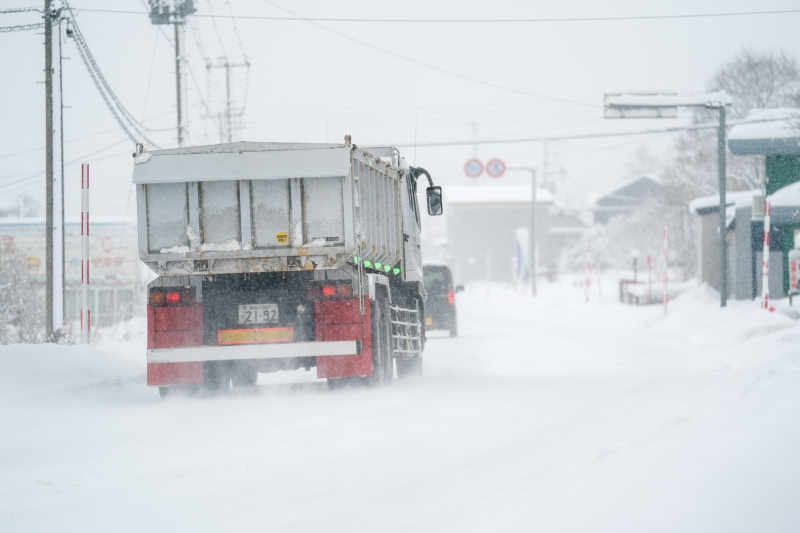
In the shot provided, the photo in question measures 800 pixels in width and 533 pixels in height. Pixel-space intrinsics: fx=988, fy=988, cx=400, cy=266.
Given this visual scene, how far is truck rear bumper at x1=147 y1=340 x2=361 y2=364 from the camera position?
10.1m

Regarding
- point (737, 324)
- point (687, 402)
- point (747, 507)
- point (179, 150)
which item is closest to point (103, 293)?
point (737, 324)

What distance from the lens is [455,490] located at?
5.18m

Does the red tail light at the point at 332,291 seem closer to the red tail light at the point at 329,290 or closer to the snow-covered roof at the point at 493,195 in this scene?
the red tail light at the point at 329,290

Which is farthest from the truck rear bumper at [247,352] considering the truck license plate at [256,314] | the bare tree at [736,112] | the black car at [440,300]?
the bare tree at [736,112]

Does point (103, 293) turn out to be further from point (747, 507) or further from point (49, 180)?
point (747, 507)

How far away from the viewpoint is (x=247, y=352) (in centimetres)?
1017

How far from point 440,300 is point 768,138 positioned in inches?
382

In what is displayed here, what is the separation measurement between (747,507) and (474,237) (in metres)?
96.4

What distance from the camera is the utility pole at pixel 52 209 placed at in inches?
696

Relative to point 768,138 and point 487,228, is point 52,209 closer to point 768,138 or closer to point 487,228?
point 768,138

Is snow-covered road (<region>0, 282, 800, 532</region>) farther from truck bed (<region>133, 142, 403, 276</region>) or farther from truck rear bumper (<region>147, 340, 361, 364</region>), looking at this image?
truck bed (<region>133, 142, 403, 276</region>)

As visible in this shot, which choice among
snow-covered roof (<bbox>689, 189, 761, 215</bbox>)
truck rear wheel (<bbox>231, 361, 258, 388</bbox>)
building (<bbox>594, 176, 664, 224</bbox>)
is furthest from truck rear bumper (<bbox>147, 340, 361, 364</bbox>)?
building (<bbox>594, 176, 664, 224</bbox>)

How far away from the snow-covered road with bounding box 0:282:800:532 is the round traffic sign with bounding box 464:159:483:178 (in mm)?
29758

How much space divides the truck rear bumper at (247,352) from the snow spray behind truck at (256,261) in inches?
0.4
